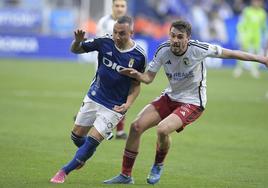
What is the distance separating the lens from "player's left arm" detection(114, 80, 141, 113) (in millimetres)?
10805

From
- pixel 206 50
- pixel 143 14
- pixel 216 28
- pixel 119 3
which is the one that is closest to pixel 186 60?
pixel 206 50

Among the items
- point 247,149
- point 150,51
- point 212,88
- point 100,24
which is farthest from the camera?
point 150,51

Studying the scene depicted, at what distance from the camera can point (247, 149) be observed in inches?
582

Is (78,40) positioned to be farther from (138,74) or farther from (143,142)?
(143,142)

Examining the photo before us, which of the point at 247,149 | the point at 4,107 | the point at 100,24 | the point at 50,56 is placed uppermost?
the point at 100,24

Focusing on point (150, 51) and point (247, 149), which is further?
point (150, 51)

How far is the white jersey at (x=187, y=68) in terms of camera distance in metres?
11.0

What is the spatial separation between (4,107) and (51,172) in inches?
366

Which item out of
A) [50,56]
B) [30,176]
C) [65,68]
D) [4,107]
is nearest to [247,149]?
[30,176]

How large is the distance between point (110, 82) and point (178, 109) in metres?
1.01

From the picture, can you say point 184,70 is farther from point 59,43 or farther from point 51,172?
point 59,43

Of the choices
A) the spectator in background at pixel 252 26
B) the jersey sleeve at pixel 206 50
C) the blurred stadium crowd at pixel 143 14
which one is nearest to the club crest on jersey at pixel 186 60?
the jersey sleeve at pixel 206 50

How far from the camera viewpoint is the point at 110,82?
11008 mm

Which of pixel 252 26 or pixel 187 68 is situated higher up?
pixel 187 68
